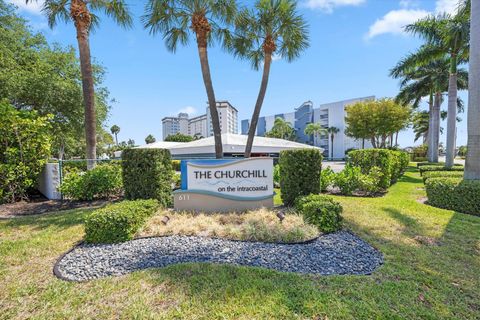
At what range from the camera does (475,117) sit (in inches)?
281

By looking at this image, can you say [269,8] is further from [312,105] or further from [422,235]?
[312,105]

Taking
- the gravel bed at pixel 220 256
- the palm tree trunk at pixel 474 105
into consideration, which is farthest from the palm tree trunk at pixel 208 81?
the palm tree trunk at pixel 474 105

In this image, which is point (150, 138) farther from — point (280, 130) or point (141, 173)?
point (141, 173)

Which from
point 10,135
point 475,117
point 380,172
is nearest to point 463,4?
point 475,117

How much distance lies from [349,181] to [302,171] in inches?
135

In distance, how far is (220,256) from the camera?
3725 mm

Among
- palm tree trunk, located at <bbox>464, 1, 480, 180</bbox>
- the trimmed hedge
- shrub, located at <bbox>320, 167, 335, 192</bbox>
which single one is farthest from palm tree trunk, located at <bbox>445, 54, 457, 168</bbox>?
the trimmed hedge

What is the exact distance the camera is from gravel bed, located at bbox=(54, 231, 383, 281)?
336cm

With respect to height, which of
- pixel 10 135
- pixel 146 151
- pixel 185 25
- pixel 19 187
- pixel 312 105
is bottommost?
→ pixel 19 187

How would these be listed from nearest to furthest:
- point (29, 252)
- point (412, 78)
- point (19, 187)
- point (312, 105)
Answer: point (29, 252) < point (19, 187) < point (412, 78) < point (312, 105)

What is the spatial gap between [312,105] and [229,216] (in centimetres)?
7938

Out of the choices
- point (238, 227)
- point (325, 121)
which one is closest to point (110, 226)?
point (238, 227)

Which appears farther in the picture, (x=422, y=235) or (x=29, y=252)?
(x=422, y=235)

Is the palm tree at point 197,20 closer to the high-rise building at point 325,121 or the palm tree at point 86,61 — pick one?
the palm tree at point 86,61
